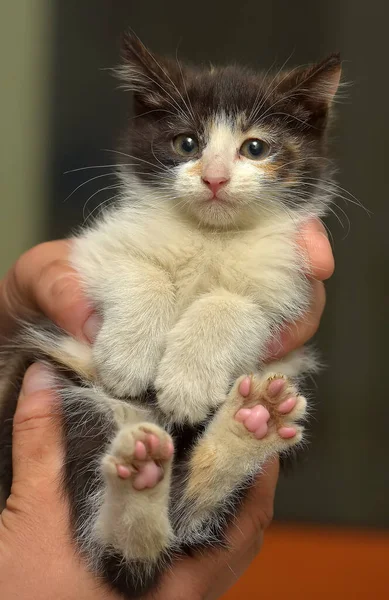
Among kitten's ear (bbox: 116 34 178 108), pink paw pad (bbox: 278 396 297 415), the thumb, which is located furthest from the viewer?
kitten's ear (bbox: 116 34 178 108)

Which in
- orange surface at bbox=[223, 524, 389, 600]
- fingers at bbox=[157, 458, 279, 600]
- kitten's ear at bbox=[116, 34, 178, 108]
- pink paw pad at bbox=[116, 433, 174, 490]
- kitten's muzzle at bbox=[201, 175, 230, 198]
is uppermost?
kitten's ear at bbox=[116, 34, 178, 108]

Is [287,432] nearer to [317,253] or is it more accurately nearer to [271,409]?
[271,409]

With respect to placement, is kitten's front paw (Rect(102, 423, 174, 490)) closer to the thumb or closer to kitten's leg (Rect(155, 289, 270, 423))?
kitten's leg (Rect(155, 289, 270, 423))

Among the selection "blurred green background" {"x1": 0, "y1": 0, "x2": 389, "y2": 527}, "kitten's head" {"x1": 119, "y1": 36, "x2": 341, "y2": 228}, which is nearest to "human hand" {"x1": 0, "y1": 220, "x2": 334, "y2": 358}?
"kitten's head" {"x1": 119, "y1": 36, "x2": 341, "y2": 228}

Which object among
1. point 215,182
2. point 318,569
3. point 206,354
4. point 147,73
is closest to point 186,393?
point 206,354

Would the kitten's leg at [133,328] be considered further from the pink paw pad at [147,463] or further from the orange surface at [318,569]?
the orange surface at [318,569]

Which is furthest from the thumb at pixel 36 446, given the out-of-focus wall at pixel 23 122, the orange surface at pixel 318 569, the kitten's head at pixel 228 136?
the out-of-focus wall at pixel 23 122

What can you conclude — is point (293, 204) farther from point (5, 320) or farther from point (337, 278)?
point (337, 278)
